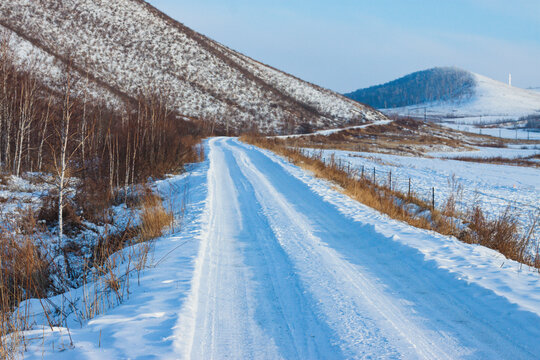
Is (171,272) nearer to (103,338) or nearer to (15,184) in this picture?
(103,338)

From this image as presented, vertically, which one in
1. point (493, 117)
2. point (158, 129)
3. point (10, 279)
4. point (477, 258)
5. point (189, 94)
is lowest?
point (10, 279)

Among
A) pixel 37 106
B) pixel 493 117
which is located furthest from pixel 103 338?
pixel 493 117

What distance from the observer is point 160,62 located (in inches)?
2714

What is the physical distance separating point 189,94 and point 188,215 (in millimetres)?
60906

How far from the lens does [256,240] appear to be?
7.04 meters

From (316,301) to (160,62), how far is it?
7242cm

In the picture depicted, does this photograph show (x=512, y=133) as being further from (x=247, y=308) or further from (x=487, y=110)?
(x=247, y=308)

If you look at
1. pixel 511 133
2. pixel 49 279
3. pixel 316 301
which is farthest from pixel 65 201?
pixel 511 133

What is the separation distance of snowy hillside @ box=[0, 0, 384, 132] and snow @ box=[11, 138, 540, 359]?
49834 mm

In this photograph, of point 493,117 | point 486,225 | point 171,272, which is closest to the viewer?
point 171,272

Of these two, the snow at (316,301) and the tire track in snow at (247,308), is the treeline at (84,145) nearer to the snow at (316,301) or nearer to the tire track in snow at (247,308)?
the tire track in snow at (247,308)

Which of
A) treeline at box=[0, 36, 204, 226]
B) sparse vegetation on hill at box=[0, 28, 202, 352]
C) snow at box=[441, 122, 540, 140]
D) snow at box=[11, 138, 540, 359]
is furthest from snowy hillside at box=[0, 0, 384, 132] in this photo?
snow at box=[441, 122, 540, 140]

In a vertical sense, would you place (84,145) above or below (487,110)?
below

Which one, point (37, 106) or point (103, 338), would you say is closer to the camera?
point (103, 338)
